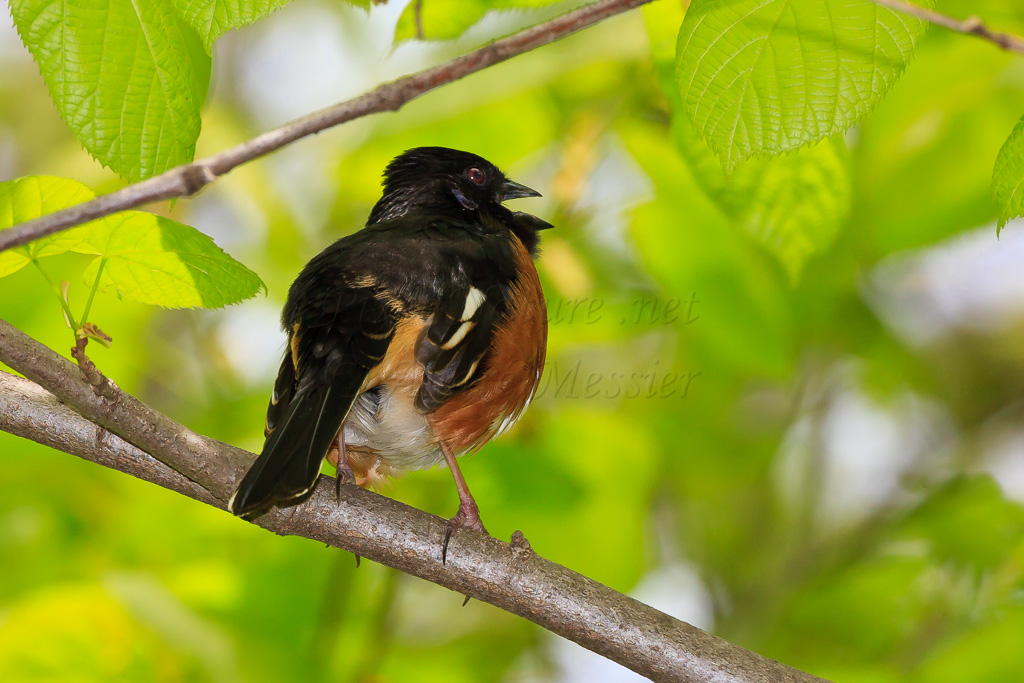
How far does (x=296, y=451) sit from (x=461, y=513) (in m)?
0.56

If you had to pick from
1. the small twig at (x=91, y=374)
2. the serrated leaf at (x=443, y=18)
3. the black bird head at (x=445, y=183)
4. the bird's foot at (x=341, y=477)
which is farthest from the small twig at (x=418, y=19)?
the black bird head at (x=445, y=183)

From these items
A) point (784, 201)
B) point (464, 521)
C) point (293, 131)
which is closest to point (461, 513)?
point (464, 521)

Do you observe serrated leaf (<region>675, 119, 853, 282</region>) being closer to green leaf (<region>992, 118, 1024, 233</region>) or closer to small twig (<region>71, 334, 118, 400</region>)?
green leaf (<region>992, 118, 1024, 233</region>)

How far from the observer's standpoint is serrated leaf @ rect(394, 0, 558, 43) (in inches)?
76.9

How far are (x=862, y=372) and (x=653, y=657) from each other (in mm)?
3567

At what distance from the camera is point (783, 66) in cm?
155

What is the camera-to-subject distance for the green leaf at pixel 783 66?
1.48 metres

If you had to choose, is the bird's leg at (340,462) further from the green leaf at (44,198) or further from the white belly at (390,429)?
the green leaf at (44,198)

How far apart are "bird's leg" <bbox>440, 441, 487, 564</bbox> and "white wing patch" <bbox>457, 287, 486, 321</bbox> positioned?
Result: 39cm

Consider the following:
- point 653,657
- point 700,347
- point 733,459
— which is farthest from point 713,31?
point 733,459

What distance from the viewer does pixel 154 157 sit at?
1530mm

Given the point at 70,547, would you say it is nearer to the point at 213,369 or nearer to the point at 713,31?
the point at 213,369

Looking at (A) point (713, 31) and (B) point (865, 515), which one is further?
(B) point (865, 515)

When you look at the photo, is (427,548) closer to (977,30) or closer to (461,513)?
(461,513)
